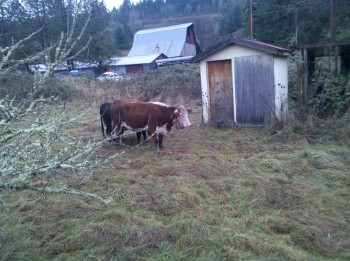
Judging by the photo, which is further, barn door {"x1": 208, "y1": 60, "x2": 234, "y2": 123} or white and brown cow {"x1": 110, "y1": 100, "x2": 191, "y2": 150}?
barn door {"x1": 208, "y1": 60, "x2": 234, "y2": 123}

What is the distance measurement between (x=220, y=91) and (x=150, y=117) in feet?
10.5

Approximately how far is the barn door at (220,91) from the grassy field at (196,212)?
3215 mm

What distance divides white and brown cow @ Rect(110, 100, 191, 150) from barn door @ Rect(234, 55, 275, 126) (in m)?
2.41

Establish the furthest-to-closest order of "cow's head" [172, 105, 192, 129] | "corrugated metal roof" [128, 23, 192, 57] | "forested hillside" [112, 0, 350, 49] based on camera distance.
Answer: "corrugated metal roof" [128, 23, 192, 57]
"forested hillside" [112, 0, 350, 49]
"cow's head" [172, 105, 192, 129]

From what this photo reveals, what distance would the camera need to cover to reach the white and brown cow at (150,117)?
306 inches

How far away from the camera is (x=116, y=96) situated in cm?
1747

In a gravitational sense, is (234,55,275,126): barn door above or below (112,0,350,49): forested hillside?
below

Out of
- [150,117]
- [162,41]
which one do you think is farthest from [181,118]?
[162,41]

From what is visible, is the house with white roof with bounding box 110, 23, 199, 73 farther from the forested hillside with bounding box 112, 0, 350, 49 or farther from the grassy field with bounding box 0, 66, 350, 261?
the grassy field with bounding box 0, 66, 350, 261

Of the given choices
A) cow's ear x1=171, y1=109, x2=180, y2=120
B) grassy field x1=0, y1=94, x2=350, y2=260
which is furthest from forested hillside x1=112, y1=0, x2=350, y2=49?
grassy field x1=0, y1=94, x2=350, y2=260

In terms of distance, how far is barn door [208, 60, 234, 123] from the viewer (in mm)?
9984

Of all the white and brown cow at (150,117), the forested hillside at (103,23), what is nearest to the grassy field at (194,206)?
the white and brown cow at (150,117)

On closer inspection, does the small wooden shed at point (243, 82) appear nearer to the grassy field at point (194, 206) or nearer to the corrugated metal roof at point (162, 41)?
the grassy field at point (194, 206)

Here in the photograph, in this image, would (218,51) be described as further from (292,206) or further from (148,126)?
(292,206)
